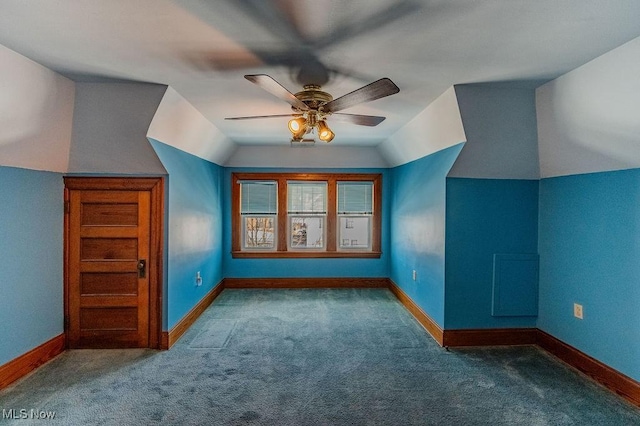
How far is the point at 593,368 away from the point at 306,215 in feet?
14.4

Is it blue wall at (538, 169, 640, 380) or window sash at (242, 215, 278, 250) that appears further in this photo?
window sash at (242, 215, 278, 250)

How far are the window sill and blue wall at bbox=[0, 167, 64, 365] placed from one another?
2947 millimetres

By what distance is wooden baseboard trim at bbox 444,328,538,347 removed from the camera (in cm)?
369

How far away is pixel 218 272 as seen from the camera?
18.9 ft

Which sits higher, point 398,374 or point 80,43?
point 80,43

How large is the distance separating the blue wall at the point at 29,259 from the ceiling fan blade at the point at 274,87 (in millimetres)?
2212

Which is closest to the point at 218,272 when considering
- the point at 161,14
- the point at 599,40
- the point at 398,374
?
the point at 398,374

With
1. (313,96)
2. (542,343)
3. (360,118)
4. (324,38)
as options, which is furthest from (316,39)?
(542,343)

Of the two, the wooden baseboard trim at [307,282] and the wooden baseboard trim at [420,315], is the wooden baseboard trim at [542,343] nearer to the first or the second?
the wooden baseboard trim at [420,315]

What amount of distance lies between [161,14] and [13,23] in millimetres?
914

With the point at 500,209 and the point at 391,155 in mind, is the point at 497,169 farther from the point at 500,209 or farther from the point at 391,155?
the point at 391,155

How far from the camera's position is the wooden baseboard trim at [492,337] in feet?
12.1

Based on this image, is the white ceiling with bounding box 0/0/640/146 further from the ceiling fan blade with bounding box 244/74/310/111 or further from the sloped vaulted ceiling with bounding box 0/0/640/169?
the ceiling fan blade with bounding box 244/74/310/111

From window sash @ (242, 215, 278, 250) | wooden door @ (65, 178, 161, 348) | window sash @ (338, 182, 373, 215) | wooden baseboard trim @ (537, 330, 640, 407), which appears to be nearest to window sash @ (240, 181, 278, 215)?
window sash @ (242, 215, 278, 250)
